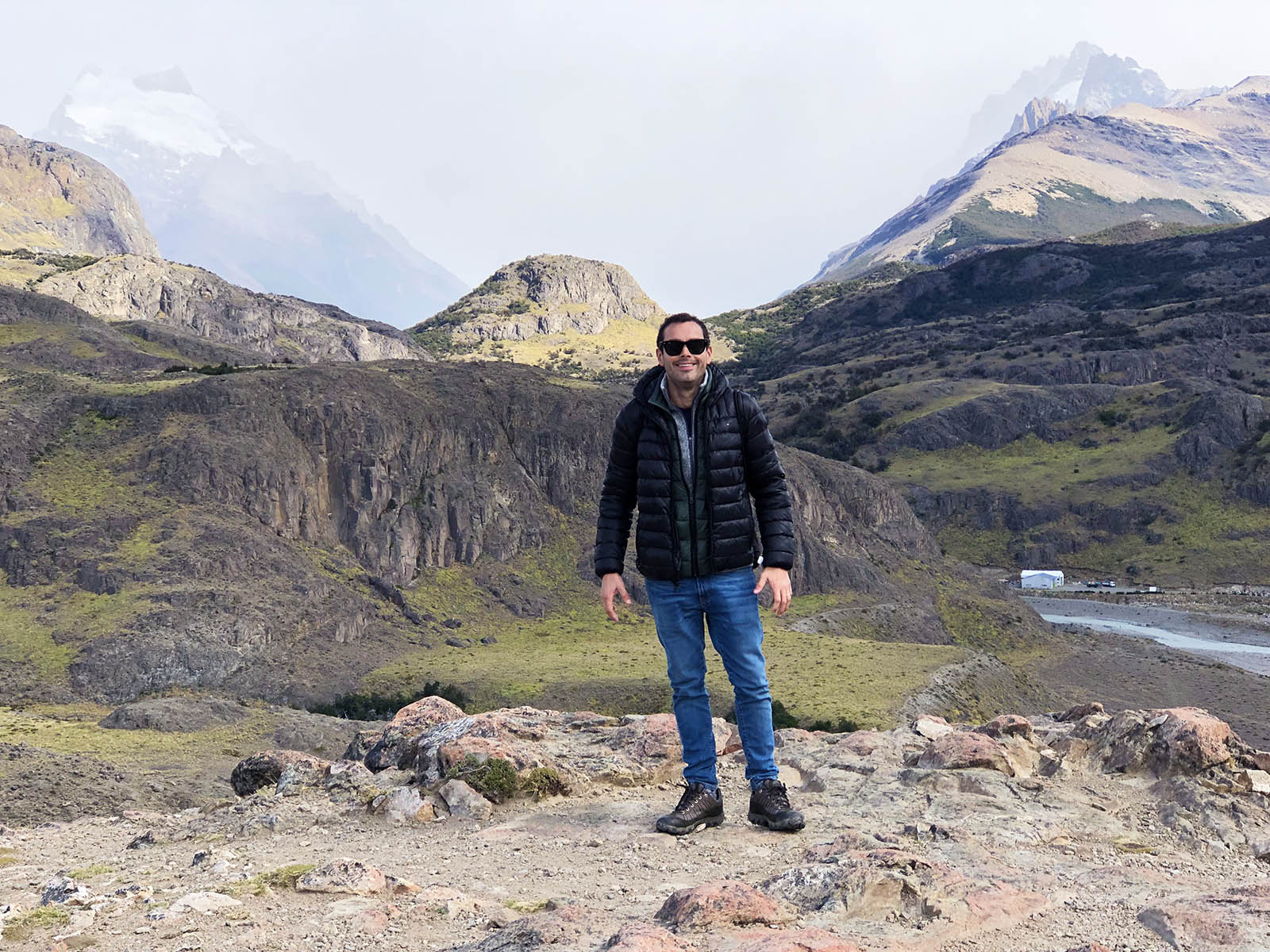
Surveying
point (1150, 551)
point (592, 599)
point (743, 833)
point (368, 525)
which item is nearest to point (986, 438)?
point (1150, 551)

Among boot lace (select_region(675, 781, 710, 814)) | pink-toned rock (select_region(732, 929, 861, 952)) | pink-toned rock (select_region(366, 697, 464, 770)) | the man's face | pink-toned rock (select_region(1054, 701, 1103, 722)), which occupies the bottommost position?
pink-toned rock (select_region(1054, 701, 1103, 722))

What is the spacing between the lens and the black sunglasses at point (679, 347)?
725cm

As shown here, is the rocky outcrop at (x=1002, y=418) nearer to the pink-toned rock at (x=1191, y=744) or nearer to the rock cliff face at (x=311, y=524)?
the rock cliff face at (x=311, y=524)

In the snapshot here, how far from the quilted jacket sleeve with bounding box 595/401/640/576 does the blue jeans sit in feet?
1.45

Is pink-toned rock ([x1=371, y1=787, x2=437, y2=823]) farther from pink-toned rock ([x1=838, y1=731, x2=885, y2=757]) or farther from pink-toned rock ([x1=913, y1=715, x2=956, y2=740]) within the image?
pink-toned rock ([x1=913, y1=715, x2=956, y2=740])

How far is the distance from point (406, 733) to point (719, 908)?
7.86 metres

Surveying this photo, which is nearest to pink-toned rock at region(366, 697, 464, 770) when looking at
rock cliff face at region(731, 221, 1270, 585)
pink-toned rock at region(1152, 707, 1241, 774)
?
pink-toned rock at region(1152, 707, 1241, 774)

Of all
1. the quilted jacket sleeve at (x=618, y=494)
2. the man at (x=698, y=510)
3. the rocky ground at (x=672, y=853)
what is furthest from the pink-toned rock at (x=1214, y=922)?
the quilted jacket sleeve at (x=618, y=494)

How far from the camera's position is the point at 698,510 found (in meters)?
7.38

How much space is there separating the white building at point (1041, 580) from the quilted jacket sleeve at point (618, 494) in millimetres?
96661

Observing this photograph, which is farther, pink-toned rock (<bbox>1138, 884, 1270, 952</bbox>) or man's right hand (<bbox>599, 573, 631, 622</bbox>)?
man's right hand (<bbox>599, 573, 631, 622</bbox>)

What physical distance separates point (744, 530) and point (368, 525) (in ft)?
158

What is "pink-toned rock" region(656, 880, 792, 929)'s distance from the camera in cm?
548

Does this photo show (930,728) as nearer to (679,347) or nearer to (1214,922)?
(1214,922)
